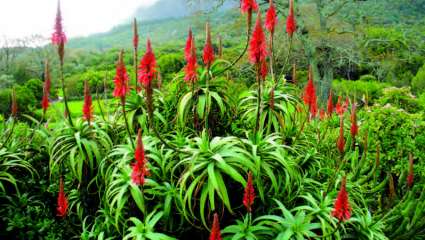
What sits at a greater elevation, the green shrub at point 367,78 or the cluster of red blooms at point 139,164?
the cluster of red blooms at point 139,164

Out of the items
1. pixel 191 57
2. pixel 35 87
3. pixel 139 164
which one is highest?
pixel 191 57

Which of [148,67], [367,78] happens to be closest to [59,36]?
[148,67]

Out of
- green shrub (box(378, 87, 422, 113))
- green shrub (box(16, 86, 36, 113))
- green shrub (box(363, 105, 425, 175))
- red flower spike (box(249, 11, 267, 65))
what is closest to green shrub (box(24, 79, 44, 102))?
green shrub (box(16, 86, 36, 113))

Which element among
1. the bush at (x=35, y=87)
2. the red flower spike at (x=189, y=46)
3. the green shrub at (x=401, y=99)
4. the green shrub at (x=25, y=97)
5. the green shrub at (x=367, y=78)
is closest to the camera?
the red flower spike at (x=189, y=46)

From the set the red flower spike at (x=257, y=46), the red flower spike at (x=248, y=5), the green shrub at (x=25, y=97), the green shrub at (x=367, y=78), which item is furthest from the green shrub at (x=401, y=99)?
the green shrub at (x=367, y=78)

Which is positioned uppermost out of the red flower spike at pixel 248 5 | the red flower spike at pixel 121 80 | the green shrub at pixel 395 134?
the red flower spike at pixel 248 5

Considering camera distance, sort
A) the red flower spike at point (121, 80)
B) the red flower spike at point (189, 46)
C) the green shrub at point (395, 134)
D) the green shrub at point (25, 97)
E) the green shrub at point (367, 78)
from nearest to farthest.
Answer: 1. the red flower spike at point (121, 80)
2. the red flower spike at point (189, 46)
3. the green shrub at point (395, 134)
4. the green shrub at point (25, 97)
5. the green shrub at point (367, 78)

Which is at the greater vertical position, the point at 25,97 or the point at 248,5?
Answer: the point at 248,5

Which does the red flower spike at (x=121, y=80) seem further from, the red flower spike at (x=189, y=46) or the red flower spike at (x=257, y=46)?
the red flower spike at (x=257, y=46)

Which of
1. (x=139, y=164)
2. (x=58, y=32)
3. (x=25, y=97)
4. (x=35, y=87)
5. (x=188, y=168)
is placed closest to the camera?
(x=139, y=164)

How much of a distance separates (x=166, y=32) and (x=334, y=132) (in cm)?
13924

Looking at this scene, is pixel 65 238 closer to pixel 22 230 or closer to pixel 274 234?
pixel 22 230

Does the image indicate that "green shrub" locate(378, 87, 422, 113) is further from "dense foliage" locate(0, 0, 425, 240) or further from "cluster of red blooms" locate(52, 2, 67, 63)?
"cluster of red blooms" locate(52, 2, 67, 63)

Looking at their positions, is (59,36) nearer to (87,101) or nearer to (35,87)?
(87,101)
